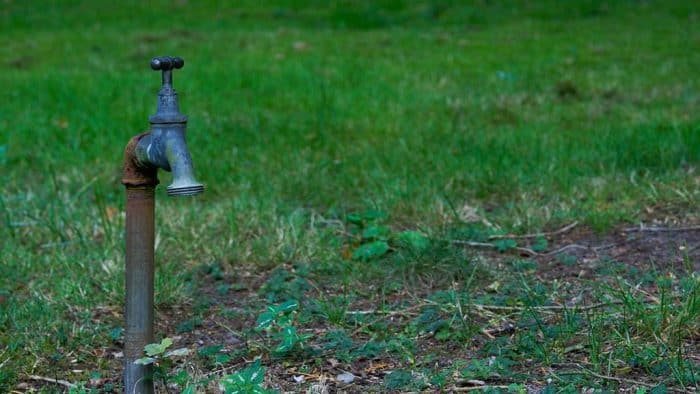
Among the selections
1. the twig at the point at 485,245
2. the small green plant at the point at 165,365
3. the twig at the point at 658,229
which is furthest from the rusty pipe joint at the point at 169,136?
the twig at the point at 658,229

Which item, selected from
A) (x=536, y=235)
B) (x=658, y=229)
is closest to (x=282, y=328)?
(x=536, y=235)

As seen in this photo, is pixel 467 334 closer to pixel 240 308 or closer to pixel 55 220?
pixel 240 308

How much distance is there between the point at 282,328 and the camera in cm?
292

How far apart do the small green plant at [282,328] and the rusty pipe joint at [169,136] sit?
53 centimetres

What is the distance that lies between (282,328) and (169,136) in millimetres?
908

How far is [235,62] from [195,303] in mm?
4766

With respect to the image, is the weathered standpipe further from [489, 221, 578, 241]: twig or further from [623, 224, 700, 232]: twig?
[623, 224, 700, 232]: twig

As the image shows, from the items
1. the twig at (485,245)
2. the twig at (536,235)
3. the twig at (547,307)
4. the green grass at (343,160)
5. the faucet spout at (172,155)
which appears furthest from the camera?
the twig at (536,235)

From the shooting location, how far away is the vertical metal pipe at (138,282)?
92.4 inches

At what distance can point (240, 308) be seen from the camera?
3.21 meters

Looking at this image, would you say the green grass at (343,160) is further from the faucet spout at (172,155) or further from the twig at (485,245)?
the faucet spout at (172,155)

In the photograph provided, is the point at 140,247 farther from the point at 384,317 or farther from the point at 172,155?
the point at 384,317

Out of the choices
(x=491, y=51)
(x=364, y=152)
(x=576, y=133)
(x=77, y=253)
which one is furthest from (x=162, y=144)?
(x=491, y=51)

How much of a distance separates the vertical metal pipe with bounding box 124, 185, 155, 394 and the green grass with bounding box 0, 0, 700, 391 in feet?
1.33
